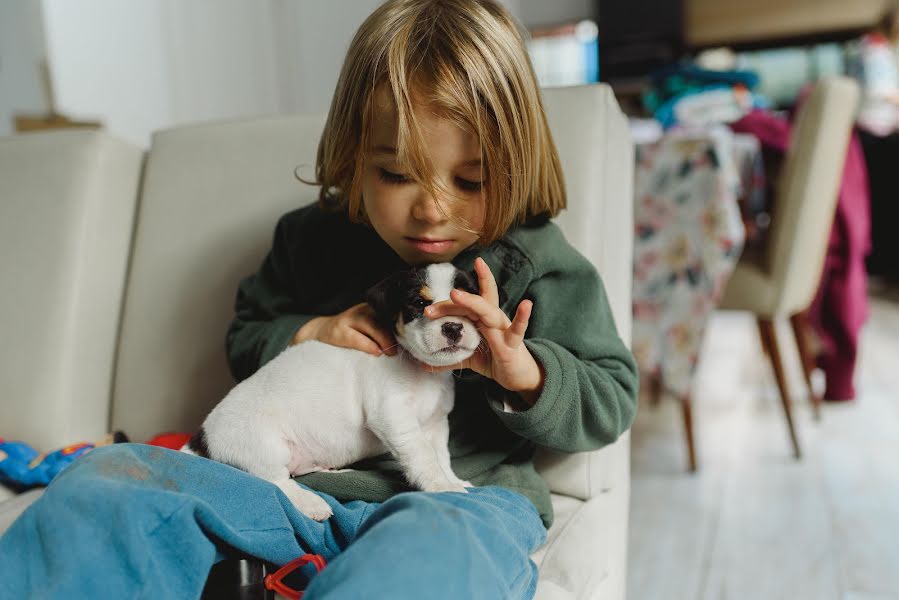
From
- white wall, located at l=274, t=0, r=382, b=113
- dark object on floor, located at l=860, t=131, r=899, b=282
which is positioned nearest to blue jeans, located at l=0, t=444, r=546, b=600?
white wall, located at l=274, t=0, r=382, b=113

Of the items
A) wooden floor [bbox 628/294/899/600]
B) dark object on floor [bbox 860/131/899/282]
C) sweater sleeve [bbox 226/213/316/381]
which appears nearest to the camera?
sweater sleeve [bbox 226/213/316/381]

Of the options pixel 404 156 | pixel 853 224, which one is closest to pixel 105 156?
pixel 404 156

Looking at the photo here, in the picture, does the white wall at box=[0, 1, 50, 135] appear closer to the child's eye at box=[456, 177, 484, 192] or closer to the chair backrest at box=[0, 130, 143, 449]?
the chair backrest at box=[0, 130, 143, 449]

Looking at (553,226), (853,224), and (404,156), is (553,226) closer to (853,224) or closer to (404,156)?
(404,156)

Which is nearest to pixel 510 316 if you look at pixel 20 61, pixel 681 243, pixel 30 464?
pixel 30 464

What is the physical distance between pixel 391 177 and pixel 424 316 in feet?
0.57

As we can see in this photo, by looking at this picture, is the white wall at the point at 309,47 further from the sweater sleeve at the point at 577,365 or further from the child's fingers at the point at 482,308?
the child's fingers at the point at 482,308

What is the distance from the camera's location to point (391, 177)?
70 cm

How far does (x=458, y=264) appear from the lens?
2.50ft

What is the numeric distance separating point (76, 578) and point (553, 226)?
57 centimetres

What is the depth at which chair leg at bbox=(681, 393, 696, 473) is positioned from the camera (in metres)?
1.70

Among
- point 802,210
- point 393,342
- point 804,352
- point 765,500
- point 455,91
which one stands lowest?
point 765,500

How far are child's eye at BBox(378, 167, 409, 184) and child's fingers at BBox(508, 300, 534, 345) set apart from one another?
0.19 meters

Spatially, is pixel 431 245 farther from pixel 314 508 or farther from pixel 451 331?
pixel 314 508
